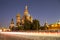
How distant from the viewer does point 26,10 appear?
18562cm

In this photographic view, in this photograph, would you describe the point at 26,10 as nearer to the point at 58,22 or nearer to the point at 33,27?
the point at 58,22

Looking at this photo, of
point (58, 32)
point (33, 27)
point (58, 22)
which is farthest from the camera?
point (58, 22)

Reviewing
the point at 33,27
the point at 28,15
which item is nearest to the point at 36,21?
the point at 33,27

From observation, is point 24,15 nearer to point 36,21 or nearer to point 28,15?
point 28,15

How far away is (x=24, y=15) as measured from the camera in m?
179

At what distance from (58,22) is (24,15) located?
42936mm

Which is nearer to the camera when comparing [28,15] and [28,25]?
[28,25]

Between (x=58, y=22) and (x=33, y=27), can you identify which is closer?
(x=33, y=27)

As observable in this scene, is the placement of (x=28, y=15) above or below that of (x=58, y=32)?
above

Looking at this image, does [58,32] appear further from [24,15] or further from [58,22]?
[24,15]

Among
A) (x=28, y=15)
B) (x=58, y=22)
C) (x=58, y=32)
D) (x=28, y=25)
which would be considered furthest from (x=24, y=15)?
(x=58, y=32)

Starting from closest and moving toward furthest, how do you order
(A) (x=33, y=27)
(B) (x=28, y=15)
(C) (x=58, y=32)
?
1. (C) (x=58, y=32)
2. (A) (x=33, y=27)
3. (B) (x=28, y=15)

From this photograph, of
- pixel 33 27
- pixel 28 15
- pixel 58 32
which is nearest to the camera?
pixel 58 32

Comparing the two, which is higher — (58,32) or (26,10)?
(26,10)
